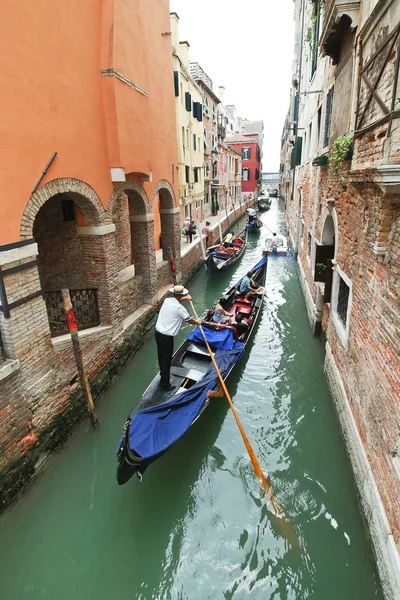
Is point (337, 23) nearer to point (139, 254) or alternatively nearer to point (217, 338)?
point (217, 338)

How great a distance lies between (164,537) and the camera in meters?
3.48

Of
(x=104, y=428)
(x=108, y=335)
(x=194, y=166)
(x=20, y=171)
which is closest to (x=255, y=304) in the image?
(x=108, y=335)

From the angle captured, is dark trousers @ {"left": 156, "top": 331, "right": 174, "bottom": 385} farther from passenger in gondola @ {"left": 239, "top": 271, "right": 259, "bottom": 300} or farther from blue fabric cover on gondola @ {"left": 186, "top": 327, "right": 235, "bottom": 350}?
passenger in gondola @ {"left": 239, "top": 271, "right": 259, "bottom": 300}

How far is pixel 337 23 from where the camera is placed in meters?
4.47

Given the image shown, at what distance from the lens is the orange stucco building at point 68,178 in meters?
3.80

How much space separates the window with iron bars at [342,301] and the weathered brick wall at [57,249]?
512 centimetres

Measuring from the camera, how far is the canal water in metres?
3.09

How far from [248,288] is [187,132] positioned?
968cm

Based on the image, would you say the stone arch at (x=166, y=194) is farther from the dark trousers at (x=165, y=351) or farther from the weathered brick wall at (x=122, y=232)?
the dark trousers at (x=165, y=351)

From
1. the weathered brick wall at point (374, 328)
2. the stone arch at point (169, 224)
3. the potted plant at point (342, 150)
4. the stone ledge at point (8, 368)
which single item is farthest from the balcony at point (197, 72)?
the stone ledge at point (8, 368)

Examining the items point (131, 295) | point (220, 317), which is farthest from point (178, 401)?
point (131, 295)

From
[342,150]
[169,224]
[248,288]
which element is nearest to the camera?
[342,150]

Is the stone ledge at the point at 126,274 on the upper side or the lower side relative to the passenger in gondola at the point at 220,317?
upper

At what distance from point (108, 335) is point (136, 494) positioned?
272 cm
